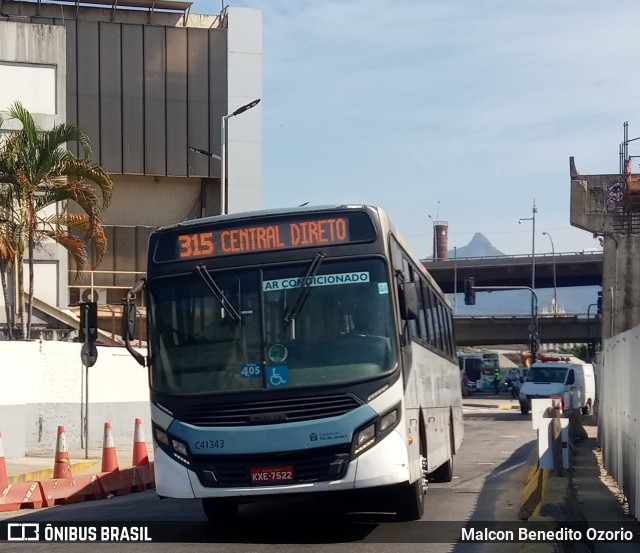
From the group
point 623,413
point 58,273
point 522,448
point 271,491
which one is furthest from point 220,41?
point 271,491

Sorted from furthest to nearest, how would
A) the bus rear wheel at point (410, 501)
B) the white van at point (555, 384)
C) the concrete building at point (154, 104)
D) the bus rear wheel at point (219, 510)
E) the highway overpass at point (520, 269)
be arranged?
Result: the highway overpass at point (520, 269) → the concrete building at point (154, 104) → the white van at point (555, 384) → the bus rear wheel at point (219, 510) → the bus rear wheel at point (410, 501)

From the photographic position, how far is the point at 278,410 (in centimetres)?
1003

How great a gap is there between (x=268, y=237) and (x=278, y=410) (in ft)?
5.59

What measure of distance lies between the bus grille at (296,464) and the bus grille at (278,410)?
12.0 inches

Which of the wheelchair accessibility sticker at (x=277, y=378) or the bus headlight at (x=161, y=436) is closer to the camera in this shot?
the wheelchair accessibility sticker at (x=277, y=378)

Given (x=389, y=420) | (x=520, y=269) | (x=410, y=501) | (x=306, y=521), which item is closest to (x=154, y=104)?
(x=306, y=521)

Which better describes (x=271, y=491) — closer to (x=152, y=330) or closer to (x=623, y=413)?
(x=152, y=330)

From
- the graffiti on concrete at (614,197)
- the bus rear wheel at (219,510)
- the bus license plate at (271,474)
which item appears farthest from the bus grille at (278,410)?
the graffiti on concrete at (614,197)

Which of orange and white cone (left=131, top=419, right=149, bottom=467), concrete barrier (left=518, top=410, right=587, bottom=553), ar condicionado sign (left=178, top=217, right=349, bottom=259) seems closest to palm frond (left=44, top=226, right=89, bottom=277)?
orange and white cone (left=131, top=419, right=149, bottom=467)

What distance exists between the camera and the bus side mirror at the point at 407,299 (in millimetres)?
10341

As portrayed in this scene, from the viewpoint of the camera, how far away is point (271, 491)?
996 cm

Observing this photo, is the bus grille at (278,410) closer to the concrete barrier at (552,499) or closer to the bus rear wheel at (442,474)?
the concrete barrier at (552,499)

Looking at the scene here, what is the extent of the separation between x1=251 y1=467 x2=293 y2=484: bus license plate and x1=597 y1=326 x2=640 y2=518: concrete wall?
354 centimetres

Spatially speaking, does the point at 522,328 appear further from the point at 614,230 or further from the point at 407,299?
the point at 407,299
